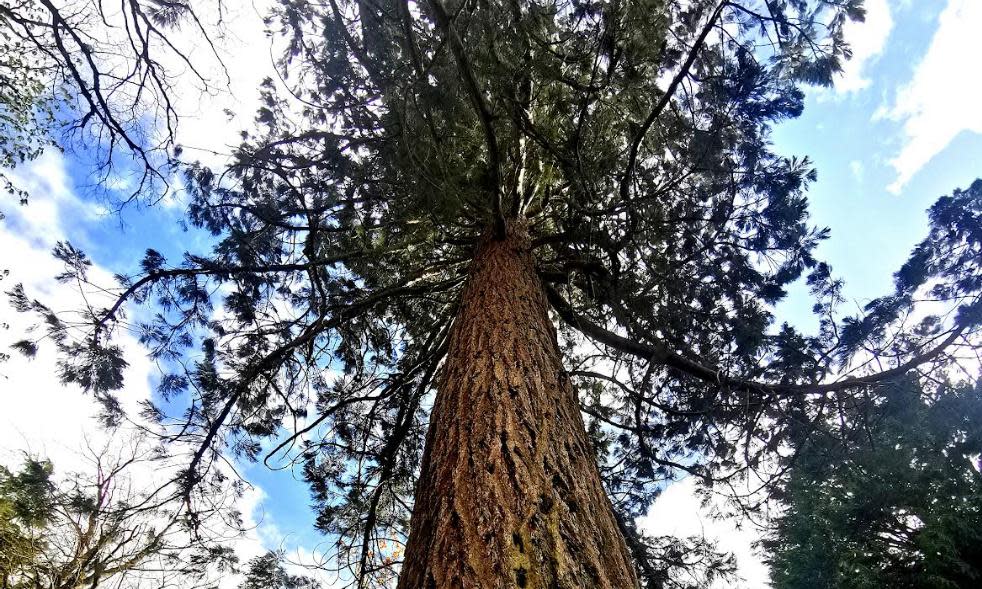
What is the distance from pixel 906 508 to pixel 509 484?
30.8ft

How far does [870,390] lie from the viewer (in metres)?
3.24

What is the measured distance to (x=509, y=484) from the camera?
1291 mm

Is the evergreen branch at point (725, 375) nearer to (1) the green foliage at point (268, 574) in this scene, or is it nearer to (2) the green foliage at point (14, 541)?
(1) the green foliage at point (268, 574)

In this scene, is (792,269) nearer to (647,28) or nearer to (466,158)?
(647,28)

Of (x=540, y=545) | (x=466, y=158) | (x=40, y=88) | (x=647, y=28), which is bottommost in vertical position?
(x=540, y=545)

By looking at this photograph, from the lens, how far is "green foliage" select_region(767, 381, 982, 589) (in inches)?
226

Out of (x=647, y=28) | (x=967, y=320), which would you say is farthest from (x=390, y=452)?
(x=967, y=320)

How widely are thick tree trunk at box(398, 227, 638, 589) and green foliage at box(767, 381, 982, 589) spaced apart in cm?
388

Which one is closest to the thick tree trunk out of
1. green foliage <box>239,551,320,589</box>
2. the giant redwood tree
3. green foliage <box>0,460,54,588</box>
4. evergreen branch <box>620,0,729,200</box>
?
the giant redwood tree

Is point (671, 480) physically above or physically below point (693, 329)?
below

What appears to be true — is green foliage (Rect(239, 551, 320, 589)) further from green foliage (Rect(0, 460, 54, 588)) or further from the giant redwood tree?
green foliage (Rect(0, 460, 54, 588))

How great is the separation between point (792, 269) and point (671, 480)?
6.93 ft

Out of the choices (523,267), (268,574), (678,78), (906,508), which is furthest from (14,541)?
(906,508)

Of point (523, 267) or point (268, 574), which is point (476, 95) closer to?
point (523, 267)
